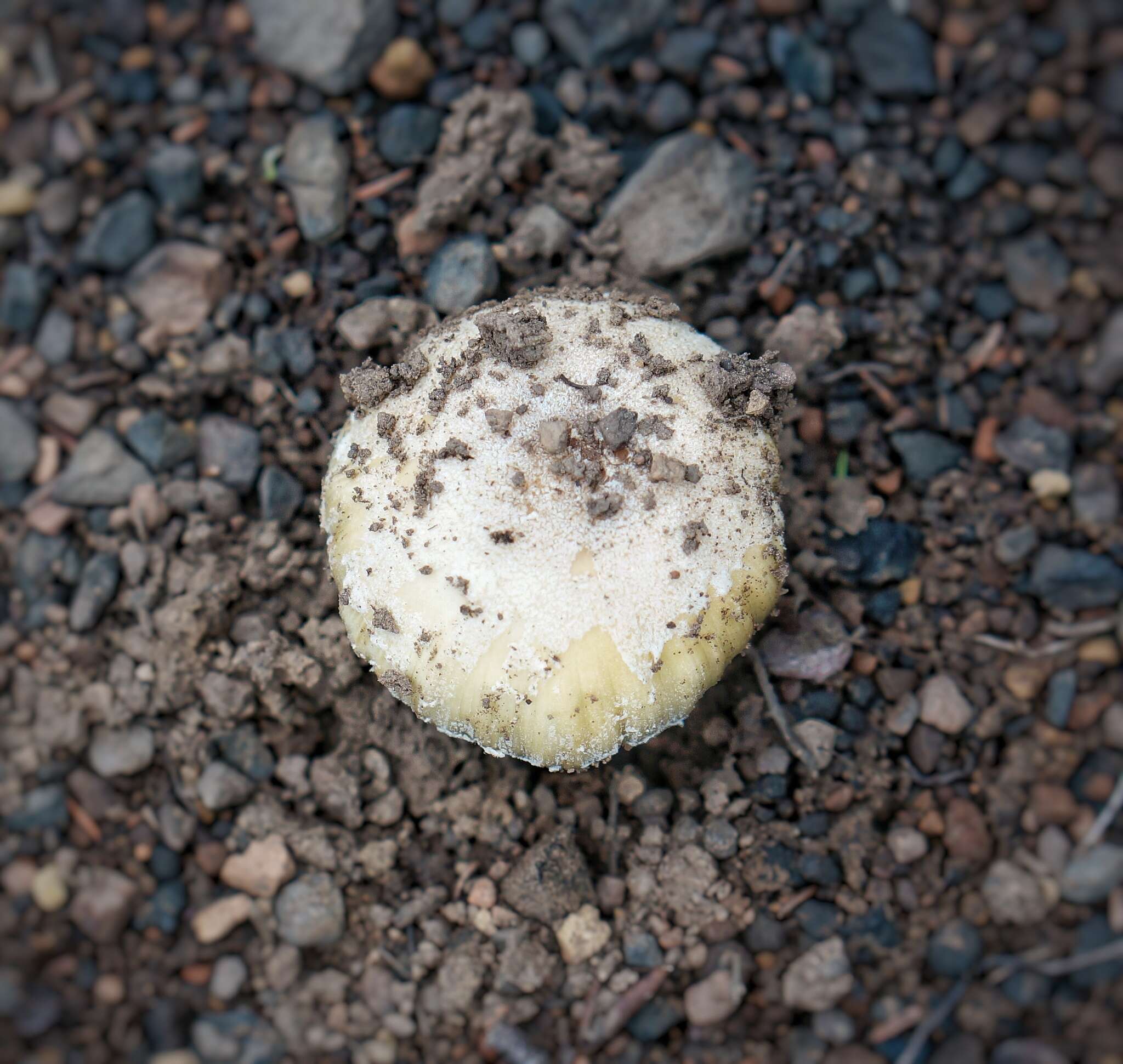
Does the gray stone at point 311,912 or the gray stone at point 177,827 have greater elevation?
the gray stone at point 177,827

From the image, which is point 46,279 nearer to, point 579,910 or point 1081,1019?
point 579,910

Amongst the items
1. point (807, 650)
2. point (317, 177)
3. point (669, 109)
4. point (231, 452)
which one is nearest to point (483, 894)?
point (807, 650)

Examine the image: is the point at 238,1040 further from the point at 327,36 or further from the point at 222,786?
the point at 327,36

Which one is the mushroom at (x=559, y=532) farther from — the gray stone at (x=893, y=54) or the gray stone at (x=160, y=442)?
the gray stone at (x=893, y=54)

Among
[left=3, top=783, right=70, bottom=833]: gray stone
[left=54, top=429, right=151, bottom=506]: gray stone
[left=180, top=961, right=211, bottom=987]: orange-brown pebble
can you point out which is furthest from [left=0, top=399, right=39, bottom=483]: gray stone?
[left=180, top=961, right=211, bottom=987]: orange-brown pebble

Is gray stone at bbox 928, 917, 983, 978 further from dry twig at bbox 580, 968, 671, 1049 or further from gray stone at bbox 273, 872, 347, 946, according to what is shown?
gray stone at bbox 273, 872, 347, 946

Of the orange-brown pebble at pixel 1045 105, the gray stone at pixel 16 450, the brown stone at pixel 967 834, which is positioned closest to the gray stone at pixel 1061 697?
the brown stone at pixel 967 834
